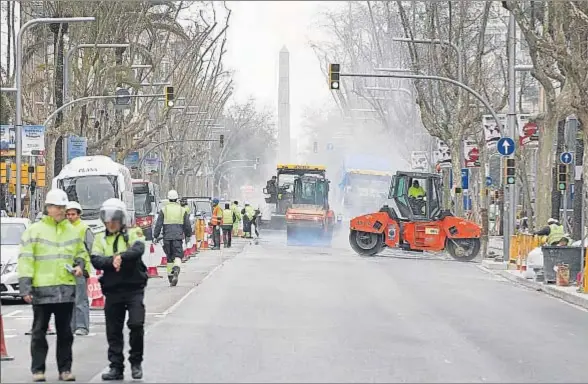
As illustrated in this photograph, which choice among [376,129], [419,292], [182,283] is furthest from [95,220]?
[376,129]

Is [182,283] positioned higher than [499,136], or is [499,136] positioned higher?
[499,136]

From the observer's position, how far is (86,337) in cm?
1747

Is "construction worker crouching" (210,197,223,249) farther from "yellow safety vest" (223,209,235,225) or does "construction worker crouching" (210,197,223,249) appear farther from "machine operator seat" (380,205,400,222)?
"machine operator seat" (380,205,400,222)

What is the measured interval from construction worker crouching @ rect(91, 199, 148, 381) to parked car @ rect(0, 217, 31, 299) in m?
9.26

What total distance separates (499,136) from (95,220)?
41.5ft

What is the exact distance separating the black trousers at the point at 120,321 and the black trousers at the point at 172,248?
13.9m

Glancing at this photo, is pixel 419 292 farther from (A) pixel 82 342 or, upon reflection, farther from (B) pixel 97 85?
(B) pixel 97 85

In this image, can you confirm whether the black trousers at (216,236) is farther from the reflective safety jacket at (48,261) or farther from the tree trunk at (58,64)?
the reflective safety jacket at (48,261)

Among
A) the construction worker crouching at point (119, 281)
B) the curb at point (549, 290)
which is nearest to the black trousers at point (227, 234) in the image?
the curb at point (549, 290)

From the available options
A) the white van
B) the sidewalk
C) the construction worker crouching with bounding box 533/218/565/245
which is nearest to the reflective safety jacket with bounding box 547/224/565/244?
the construction worker crouching with bounding box 533/218/565/245

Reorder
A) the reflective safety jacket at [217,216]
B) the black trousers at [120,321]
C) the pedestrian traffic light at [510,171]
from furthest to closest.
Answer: the reflective safety jacket at [217,216] → the pedestrian traffic light at [510,171] → the black trousers at [120,321]

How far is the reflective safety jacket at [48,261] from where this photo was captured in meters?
12.9

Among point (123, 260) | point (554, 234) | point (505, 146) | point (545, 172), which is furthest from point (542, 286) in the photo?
point (123, 260)

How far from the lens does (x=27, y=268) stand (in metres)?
12.9
